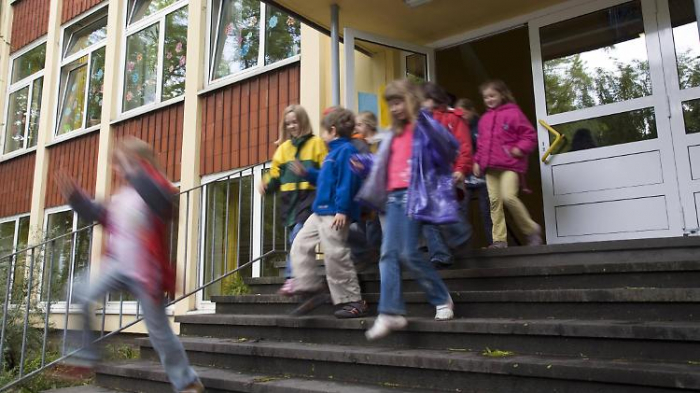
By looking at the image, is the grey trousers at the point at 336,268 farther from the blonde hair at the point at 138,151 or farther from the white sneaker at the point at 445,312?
the blonde hair at the point at 138,151

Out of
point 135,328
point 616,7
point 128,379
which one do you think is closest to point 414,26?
point 616,7

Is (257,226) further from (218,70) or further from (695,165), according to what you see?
(695,165)

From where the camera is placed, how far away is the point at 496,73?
27.2 ft

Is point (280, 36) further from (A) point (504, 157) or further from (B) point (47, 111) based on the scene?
(B) point (47, 111)

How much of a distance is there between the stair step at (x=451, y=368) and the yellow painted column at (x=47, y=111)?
26.8ft

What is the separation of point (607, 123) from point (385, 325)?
3.05 meters

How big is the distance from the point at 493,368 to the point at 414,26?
431cm

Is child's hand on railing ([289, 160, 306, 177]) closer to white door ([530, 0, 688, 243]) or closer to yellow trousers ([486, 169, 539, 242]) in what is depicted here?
yellow trousers ([486, 169, 539, 242])

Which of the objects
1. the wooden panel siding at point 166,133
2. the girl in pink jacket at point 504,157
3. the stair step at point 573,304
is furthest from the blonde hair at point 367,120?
the wooden panel siding at point 166,133

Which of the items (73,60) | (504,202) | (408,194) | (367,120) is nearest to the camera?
(408,194)

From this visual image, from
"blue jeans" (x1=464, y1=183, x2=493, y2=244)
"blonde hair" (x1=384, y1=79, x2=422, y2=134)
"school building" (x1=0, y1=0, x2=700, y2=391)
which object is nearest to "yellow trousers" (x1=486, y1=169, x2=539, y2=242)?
"blue jeans" (x1=464, y1=183, x2=493, y2=244)

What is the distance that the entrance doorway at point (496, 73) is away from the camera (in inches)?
295

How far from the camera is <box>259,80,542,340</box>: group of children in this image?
3.46 metres

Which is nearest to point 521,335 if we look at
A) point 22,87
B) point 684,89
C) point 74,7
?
point 684,89
